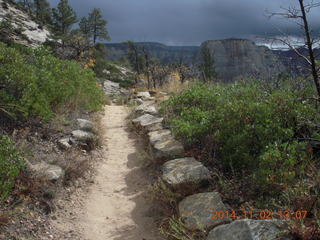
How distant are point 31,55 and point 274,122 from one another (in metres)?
6.28

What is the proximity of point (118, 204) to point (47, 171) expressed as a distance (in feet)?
4.38

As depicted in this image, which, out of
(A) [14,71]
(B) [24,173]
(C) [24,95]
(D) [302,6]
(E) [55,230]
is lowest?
(E) [55,230]

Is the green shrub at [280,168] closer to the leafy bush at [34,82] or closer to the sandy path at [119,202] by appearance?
the sandy path at [119,202]

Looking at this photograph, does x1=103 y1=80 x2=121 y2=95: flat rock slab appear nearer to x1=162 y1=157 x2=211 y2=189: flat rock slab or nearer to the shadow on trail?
the shadow on trail

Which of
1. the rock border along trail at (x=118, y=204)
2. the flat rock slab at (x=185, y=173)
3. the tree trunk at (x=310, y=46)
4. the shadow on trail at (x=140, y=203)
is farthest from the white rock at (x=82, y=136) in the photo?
the tree trunk at (x=310, y=46)

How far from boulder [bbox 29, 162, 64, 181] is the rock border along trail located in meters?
0.64

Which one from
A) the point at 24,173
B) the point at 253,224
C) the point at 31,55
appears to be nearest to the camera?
the point at 253,224

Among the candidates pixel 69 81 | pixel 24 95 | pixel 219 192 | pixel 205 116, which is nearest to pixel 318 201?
pixel 219 192

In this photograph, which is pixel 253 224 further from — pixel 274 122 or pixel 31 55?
pixel 31 55

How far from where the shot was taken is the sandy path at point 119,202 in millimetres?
4059

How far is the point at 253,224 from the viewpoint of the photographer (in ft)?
8.95

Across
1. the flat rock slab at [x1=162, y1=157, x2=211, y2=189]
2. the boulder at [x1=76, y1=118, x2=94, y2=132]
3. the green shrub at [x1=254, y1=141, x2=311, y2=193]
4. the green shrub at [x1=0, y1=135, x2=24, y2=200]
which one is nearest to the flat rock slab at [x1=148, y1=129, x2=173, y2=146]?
the flat rock slab at [x1=162, y1=157, x2=211, y2=189]

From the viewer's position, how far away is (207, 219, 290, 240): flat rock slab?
8.50ft

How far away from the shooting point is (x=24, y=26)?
104 ft
